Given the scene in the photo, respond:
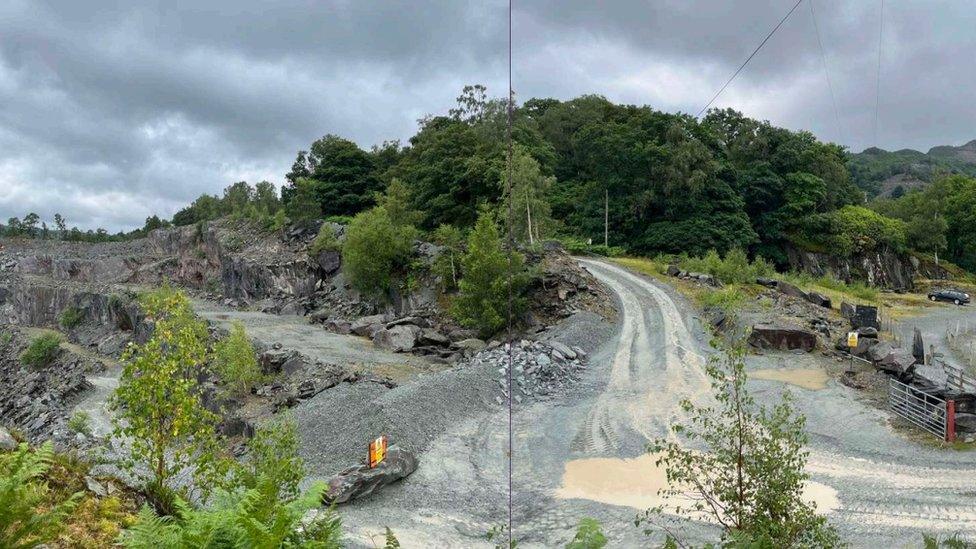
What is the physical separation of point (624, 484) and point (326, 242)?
42140mm

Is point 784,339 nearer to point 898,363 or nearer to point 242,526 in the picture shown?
point 898,363

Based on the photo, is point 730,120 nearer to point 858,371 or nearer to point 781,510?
point 858,371

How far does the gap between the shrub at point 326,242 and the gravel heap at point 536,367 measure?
30100mm

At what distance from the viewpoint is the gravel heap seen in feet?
69.4

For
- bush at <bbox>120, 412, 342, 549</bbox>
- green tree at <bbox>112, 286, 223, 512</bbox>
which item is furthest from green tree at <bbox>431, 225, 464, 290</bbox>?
bush at <bbox>120, 412, 342, 549</bbox>

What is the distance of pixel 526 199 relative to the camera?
38812 millimetres

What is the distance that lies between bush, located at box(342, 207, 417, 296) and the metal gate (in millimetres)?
30787

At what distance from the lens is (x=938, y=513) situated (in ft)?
38.1

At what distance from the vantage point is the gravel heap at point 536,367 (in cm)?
2116

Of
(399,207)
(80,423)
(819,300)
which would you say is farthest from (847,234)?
(80,423)

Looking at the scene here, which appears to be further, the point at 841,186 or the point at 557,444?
the point at 841,186

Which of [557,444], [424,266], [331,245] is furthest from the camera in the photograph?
[331,245]

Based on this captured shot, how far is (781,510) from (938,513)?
26.7ft

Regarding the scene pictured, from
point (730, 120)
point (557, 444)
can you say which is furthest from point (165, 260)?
point (557, 444)
